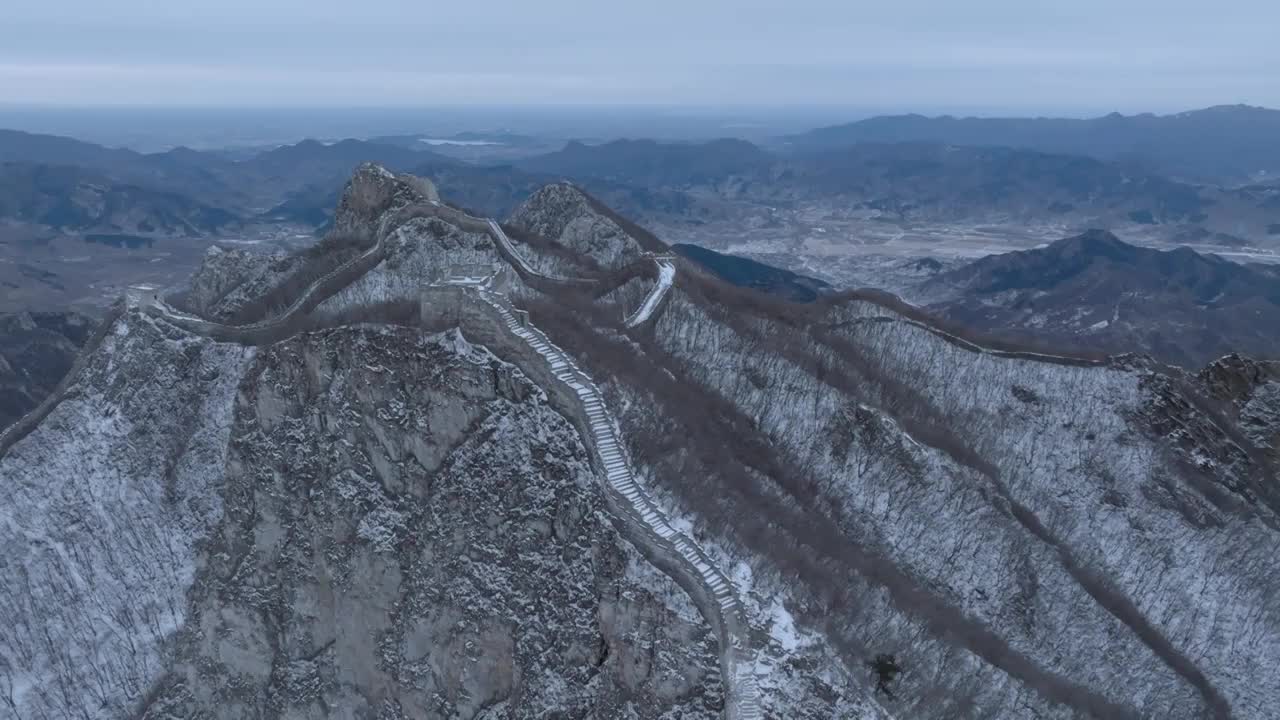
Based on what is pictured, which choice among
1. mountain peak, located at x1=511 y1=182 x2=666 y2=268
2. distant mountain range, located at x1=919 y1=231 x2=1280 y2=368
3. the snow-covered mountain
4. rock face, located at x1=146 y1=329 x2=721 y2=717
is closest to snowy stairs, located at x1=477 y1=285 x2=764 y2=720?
the snow-covered mountain

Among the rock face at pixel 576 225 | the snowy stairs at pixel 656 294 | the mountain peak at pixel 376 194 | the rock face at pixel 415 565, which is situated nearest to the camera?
the rock face at pixel 415 565

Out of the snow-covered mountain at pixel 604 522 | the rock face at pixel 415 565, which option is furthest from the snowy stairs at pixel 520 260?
the rock face at pixel 415 565

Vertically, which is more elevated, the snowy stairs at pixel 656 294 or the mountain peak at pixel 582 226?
the mountain peak at pixel 582 226

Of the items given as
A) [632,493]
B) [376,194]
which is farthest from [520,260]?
[632,493]

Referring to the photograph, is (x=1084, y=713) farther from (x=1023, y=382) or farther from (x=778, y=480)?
(x=1023, y=382)

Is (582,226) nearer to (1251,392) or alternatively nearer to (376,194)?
(376,194)

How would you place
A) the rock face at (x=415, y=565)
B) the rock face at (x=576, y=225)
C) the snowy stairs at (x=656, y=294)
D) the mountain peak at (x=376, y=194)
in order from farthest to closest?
1. the rock face at (x=576, y=225)
2. the mountain peak at (x=376, y=194)
3. the snowy stairs at (x=656, y=294)
4. the rock face at (x=415, y=565)

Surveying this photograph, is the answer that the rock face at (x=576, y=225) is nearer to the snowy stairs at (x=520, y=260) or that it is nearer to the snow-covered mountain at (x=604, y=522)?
the snowy stairs at (x=520, y=260)

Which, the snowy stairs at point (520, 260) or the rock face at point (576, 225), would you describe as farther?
the rock face at point (576, 225)

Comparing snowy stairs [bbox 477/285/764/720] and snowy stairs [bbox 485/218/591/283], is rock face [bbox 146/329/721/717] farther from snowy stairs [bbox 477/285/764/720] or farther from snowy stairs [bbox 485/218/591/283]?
snowy stairs [bbox 485/218/591/283]
